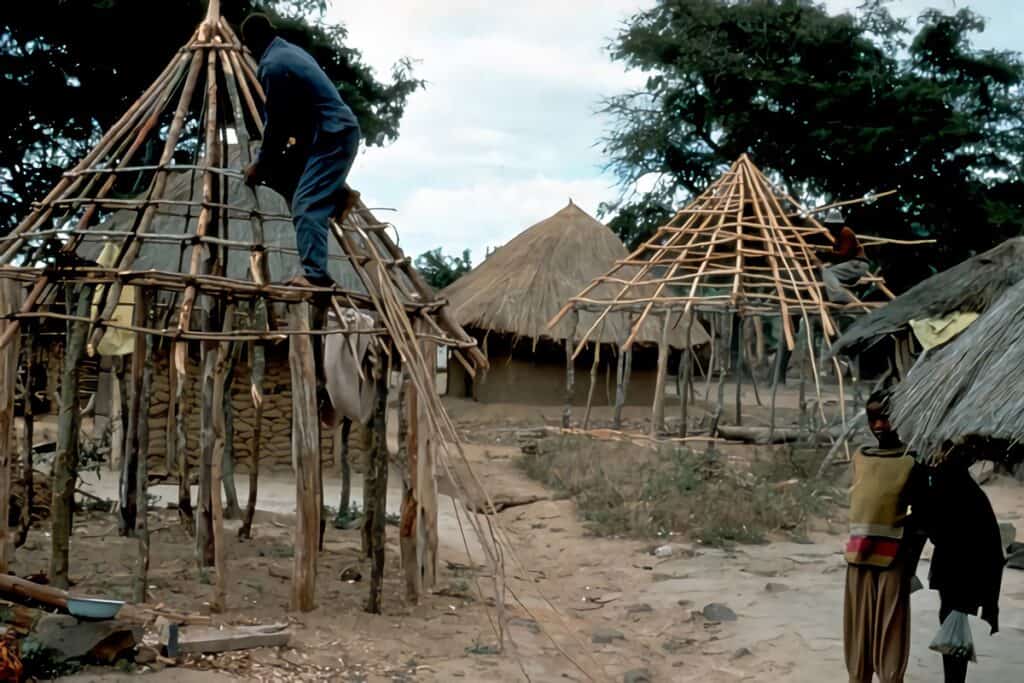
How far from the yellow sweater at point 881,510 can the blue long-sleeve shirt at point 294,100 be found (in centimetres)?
326

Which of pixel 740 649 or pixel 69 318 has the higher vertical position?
pixel 69 318

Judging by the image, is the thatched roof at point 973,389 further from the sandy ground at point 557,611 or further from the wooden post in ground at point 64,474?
the wooden post in ground at point 64,474

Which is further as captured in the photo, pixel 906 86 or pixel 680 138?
pixel 680 138

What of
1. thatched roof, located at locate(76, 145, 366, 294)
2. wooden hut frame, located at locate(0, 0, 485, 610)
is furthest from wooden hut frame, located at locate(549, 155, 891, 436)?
wooden hut frame, located at locate(0, 0, 485, 610)

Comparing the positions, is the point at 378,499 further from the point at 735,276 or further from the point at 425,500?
the point at 735,276

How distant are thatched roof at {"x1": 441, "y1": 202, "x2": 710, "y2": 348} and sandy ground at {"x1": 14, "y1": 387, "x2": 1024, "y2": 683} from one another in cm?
921

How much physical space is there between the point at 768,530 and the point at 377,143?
40.1ft

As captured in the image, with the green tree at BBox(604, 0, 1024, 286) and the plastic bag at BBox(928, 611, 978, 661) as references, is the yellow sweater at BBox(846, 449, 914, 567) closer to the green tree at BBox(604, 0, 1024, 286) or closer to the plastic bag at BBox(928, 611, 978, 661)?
the plastic bag at BBox(928, 611, 978, 661)

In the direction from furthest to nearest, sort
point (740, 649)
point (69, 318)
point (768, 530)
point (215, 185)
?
point (768, 530) → point (215, 185) → point (740, 649) → point (69, 318)

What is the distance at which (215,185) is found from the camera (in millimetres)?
7348

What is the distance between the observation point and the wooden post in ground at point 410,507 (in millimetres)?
7270

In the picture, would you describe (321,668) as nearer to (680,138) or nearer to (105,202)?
(105,202)

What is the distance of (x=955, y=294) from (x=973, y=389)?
5.59m

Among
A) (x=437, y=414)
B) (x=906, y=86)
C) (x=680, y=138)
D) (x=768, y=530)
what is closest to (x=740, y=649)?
(x=437, y=414)
